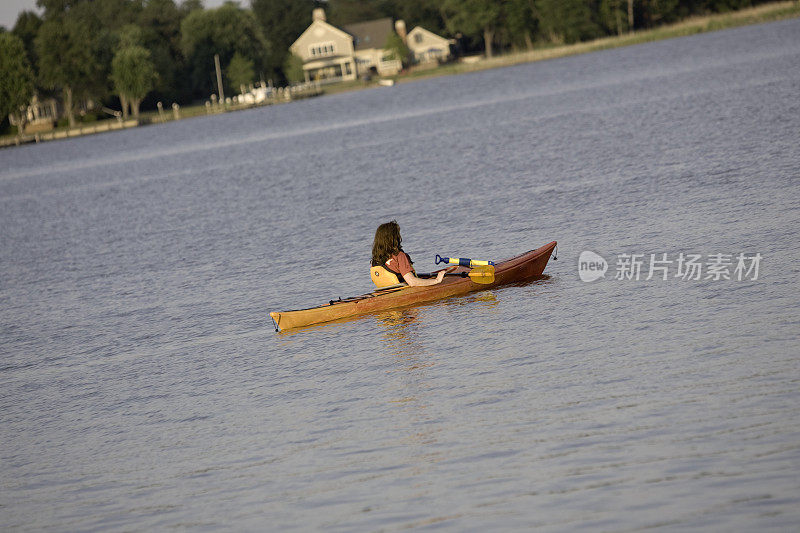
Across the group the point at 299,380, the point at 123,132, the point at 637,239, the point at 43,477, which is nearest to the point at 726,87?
the point at 637,239

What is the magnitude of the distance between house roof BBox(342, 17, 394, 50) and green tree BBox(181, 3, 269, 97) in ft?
51.9

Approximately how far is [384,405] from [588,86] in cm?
6175

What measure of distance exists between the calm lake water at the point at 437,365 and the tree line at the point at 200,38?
79.5m

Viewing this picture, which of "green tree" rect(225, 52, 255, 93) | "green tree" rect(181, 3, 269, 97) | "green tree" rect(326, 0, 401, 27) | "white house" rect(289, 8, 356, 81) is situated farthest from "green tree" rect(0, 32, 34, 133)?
"green tree" rect(326, 0, 401, 27)

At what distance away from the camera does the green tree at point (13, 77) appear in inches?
4099

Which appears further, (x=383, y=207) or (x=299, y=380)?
(x=383, y=207)

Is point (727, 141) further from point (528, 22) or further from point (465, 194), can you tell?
point (528, 22)

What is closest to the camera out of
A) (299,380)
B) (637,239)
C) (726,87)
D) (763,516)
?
(763,516)

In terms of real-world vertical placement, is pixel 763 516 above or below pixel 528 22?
below

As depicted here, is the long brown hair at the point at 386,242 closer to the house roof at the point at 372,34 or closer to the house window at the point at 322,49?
the house window at the point at 322,49

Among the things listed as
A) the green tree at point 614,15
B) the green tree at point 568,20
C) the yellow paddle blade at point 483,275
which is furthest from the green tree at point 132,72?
the yellow paddle blade at point 483,275

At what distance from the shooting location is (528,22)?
12412cm

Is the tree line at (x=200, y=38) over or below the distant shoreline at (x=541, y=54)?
over

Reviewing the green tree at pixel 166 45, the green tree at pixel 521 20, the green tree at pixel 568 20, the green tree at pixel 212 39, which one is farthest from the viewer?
the green tree at pixel 212 39
